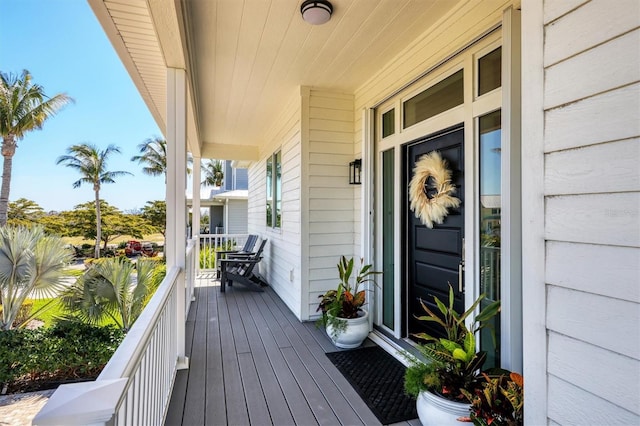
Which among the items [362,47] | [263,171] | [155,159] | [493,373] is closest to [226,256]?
[263,171]

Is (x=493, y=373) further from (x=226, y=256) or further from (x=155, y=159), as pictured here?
(x=155, y=159)

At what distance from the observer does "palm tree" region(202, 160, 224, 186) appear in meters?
25.6

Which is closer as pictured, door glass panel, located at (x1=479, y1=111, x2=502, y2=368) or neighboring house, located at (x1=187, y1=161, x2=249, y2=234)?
door glass panel, located at (x1=479, y1=111, x2=502, y2=368)

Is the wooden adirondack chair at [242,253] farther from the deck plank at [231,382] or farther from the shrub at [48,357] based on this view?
the shrub at [48,357]

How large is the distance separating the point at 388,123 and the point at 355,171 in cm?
72

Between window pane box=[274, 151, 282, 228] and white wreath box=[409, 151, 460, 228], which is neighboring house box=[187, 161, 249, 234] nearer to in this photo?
window pane box=[274, 151, 282, 228]

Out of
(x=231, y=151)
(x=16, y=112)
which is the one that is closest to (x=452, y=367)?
(x=16, y=112)

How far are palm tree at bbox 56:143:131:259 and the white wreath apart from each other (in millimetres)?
11786

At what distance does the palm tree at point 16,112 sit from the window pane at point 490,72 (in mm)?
5566

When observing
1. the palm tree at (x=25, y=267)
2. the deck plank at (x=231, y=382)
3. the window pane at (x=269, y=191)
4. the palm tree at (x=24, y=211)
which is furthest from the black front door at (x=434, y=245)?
the palm tree at (x=24, y=211)

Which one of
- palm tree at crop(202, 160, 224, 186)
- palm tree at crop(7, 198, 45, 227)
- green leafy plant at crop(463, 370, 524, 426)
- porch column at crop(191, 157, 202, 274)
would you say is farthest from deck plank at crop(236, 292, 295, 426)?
palm tree at crop(202, 160, 224, 186)

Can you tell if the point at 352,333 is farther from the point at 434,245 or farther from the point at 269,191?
the point at 269,191

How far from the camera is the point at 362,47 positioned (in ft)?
9.62

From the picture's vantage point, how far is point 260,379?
2.56 meters
